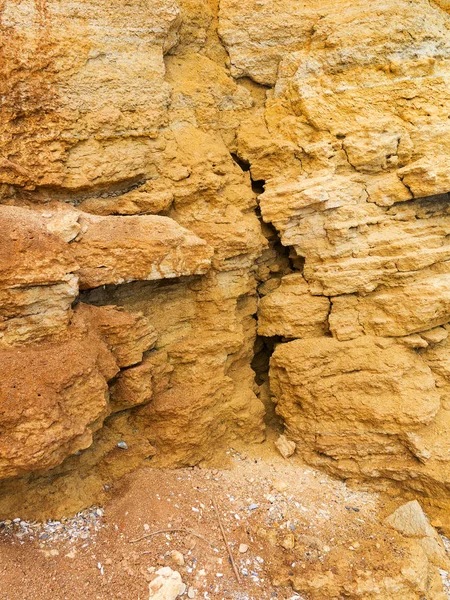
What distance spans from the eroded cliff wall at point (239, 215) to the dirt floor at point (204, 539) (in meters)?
0.33

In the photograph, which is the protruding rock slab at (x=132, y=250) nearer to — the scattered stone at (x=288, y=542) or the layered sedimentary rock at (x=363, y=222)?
the layered sedimentary rock at (x=363, y=222)

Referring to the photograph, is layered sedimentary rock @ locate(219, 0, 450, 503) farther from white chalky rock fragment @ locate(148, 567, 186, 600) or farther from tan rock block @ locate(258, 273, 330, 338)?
white chalky rock fragment @ locate(148, 567, 186, 600)

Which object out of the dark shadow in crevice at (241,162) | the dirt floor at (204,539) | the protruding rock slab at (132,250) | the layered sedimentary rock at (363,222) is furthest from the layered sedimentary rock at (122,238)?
the layered sedimentary rock at (363,222)

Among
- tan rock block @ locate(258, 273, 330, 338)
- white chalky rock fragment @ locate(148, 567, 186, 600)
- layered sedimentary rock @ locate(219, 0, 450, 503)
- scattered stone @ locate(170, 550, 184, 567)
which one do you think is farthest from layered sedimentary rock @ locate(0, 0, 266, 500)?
white chalky rock fragment @ locate(148, 567, 186, 600)

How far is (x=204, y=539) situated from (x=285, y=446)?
1.85m

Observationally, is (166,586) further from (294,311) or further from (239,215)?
(239,215)

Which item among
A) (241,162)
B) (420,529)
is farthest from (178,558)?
(241,162)

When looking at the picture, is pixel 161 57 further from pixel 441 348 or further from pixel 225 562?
pixel 225 562

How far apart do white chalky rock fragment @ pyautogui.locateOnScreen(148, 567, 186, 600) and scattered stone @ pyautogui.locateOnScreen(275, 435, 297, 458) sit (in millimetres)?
2327

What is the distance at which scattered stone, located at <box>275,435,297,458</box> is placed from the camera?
5953 millimetres

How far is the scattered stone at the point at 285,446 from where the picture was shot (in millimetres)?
5953

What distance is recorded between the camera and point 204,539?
4574 millimetres

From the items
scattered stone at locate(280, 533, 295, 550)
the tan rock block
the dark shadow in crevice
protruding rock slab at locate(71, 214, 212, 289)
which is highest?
the dark shadow in crevice

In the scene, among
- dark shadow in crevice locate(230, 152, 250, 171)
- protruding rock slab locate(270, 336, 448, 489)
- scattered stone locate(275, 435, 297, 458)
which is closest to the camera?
protruding rock slab locate(270, 336, 448, 489)
